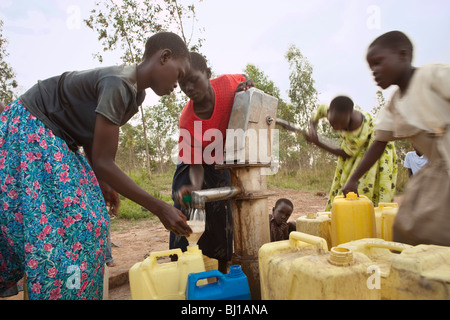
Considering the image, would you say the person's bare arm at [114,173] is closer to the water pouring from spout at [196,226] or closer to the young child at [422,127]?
the water pouring from spout at [196,226]

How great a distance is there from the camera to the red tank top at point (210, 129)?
203 centimetres

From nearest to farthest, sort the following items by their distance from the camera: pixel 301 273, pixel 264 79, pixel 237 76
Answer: pixel 301 273 → pixel 237 76 → pixel 264 79

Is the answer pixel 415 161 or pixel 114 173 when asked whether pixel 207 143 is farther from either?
pixel 415 161

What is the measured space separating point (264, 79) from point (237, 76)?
10387 mm

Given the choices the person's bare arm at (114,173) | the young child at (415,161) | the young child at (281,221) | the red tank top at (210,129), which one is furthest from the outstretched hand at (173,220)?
the young child at (415,161)

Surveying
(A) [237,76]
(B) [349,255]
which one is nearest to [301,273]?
(B) [349,255]

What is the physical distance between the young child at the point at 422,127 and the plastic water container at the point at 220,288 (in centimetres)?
75

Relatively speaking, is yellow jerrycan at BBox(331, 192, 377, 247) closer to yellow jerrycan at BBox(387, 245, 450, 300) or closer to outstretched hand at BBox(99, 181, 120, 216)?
yellow jerrycan at BBox(387, 245, 450, 300)

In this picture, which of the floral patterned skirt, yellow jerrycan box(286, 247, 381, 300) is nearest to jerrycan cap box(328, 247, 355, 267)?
yellow jerrycan box(286, 247, 381, 300)

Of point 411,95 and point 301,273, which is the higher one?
point 411,95

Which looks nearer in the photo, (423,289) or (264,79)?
(423,289)

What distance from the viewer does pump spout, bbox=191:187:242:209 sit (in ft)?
4.77

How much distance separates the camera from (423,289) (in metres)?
0.88
